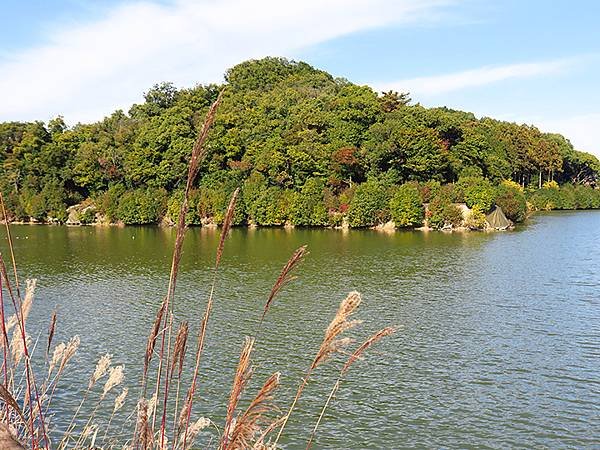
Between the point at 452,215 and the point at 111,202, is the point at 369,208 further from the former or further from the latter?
the point at 111,202

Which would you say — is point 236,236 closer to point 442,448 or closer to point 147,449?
point 442,448

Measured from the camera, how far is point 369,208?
4156 centimetres

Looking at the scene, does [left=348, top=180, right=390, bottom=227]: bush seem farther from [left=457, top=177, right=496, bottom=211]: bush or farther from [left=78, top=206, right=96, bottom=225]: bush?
[left=78, top=206, right=96, bottom=225]: bush

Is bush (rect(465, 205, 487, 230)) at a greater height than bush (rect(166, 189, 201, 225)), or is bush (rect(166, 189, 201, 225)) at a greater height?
bush (rect(166, 189, 201, 225))

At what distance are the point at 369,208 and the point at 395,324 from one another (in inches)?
1058

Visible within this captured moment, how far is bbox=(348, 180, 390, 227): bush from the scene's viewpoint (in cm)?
4159

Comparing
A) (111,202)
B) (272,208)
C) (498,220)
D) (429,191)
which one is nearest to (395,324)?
(498,220)

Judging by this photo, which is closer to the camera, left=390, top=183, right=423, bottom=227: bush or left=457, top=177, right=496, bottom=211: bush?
left=457, top=177, right=496, bottom=211: bush

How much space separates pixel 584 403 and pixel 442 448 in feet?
11.0

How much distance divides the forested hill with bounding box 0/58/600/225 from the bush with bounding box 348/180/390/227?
0.18 m

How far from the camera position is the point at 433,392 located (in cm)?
1056

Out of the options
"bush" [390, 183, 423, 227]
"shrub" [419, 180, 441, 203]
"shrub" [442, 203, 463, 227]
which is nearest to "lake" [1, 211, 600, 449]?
"shrub" [442, 203, 463, 227]

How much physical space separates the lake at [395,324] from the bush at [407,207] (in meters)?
9.85

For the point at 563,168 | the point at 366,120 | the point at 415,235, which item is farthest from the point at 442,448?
the point at 563,168
